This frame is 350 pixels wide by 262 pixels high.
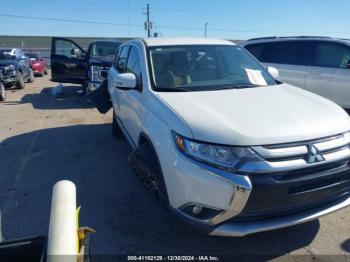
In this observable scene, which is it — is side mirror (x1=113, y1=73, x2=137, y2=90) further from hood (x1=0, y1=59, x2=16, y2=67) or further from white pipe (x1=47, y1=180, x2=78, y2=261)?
hood (x1=0, y1=59, x2=16, y2=67)

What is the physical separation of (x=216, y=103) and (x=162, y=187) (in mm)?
933

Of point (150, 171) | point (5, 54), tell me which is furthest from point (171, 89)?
point (5, 54)

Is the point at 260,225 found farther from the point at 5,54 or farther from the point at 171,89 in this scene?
the point at 5,54

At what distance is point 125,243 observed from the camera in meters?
3.11

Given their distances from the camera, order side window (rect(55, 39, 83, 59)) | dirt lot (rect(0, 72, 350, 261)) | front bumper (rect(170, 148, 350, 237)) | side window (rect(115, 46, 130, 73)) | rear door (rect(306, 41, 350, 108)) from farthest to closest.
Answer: side window (rect(55, 39, 83, 59)) < rear door (rect(306, 41, 350, 108)) < side window (rect(115, 46, 130, 73)) < dirt lot (rect(0, 72, 350, 261)) < front bumper (rect(170, 148, 350, 237))

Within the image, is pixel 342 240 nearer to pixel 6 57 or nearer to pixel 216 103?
pixel 216 103

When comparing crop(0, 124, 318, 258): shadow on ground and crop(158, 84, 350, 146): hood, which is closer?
crop(158, 84, 350, 146): hood

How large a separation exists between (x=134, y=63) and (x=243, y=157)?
2510 mm

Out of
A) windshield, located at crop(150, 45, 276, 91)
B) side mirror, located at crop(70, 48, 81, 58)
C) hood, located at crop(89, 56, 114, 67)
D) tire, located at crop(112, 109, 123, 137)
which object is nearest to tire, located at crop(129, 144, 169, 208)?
windshield, located at crop(150, 45, 276, 91)

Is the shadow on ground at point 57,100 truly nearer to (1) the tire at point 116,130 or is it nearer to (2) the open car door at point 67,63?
(2) the open car door at point 67,63

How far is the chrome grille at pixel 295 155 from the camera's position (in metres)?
2.47

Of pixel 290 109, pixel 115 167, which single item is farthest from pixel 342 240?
pixel 115 167

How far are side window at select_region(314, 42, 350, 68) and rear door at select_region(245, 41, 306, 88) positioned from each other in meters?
0.31

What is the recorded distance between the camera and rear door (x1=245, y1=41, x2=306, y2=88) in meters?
7.34
